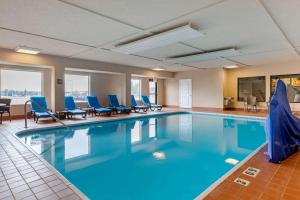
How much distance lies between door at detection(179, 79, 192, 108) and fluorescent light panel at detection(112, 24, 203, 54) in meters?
7.40

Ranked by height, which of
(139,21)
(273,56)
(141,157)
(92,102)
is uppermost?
(273,56)

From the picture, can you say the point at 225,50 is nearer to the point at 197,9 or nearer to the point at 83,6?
the point at 197,9

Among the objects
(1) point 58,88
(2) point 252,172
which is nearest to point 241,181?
(2) point 252,172

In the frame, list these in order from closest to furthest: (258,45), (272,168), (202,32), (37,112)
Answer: (272,168), (202,32), (258,45), (37,112)

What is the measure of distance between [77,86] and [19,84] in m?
2.62

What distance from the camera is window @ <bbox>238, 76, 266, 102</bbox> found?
399 inches

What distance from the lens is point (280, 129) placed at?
2975mm

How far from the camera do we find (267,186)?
2.19 m

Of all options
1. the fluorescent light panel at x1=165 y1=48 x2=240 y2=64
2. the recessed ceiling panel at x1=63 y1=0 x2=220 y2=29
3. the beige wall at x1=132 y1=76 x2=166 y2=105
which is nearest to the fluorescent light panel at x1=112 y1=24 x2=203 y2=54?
the recessed ceiling panel at x1=63 y1=0 x2=220 y2=29

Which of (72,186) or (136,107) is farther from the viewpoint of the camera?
(136,107)

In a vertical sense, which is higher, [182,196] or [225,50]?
[225,50]

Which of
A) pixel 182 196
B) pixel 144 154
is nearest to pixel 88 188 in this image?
pixel 182 196

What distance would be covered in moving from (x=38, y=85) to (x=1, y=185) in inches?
296

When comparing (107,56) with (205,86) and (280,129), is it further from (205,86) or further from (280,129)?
(205,86)
